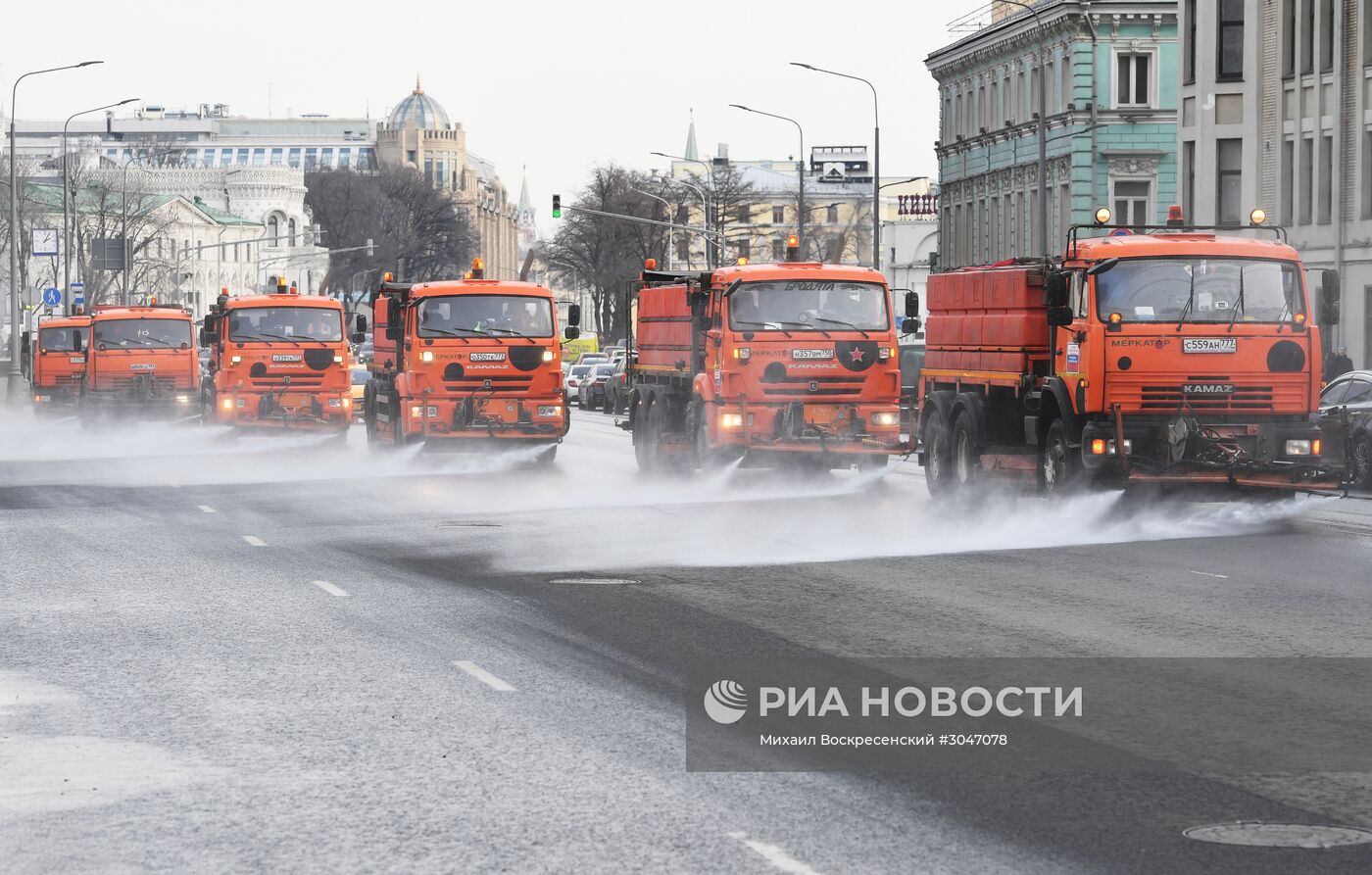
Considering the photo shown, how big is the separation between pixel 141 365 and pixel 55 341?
951 centimetres

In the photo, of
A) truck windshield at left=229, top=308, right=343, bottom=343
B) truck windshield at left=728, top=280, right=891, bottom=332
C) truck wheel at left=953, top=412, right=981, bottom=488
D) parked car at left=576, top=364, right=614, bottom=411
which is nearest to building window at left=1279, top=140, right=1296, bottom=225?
truck windshield at left=229, top=308, right=343, bottom=343

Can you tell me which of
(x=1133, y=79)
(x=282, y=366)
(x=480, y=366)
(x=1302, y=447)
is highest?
(x=1133, y=79)

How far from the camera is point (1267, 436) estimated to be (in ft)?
69.0

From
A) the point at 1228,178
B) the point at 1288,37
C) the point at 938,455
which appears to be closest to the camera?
Answer: the point at 938,455

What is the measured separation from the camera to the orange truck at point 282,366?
39188 millimetres

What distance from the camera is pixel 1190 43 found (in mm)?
54469

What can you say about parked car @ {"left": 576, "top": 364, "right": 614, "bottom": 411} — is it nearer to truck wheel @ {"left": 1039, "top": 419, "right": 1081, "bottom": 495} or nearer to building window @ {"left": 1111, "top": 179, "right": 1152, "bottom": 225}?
building window @ {"left": 1111, "top": 179, "right": 1152, "bottom": 225}

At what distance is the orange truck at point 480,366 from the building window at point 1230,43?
24397 millimetres

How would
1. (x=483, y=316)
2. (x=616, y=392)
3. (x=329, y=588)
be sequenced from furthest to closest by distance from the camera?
(x=616, y=392)
(x=483, y=316)
(x=329, y=588)

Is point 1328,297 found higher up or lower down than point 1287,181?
lower down

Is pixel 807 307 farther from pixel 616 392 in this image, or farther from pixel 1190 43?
pixel 616 392

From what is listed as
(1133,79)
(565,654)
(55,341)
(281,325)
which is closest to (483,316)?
(281,325)

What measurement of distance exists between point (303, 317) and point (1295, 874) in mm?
33921

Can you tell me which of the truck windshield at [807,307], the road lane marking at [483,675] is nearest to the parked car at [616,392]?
the truck windshield at [807,307]
